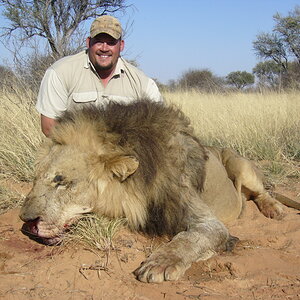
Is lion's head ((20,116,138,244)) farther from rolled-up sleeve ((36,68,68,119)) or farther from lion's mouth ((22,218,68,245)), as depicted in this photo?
rolled-up sleeve ((36,68,68,119))

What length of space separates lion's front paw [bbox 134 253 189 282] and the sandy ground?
4cm

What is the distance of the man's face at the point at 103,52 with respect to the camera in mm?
4387

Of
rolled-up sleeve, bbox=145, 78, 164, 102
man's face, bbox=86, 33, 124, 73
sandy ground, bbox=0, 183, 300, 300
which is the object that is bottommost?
sandy ground, bbox=0, 183, 300, 300

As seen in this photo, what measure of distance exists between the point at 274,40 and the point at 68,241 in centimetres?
2239

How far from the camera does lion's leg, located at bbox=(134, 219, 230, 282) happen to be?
8.59 ft

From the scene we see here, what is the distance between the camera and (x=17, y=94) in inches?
261

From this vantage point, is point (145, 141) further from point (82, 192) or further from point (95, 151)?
point (82, 192)

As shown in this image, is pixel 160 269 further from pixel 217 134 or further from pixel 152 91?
pixel 217 134

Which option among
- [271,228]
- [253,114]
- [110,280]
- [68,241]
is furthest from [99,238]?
[253,114]

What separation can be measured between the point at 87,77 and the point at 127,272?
7.43ft

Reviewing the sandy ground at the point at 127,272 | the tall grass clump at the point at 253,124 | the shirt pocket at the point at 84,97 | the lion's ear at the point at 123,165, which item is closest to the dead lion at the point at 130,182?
the lion's ear at the point at 123,165

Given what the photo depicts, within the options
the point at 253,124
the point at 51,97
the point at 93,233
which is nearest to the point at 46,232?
the point at 93,233

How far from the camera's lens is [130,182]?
3.00 meters

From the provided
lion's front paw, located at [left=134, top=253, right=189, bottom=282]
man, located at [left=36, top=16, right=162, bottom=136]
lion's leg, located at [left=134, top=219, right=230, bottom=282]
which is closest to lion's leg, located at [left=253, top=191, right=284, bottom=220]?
lion's leg, located at [left=134, top=219, right=230, bottom=282]
